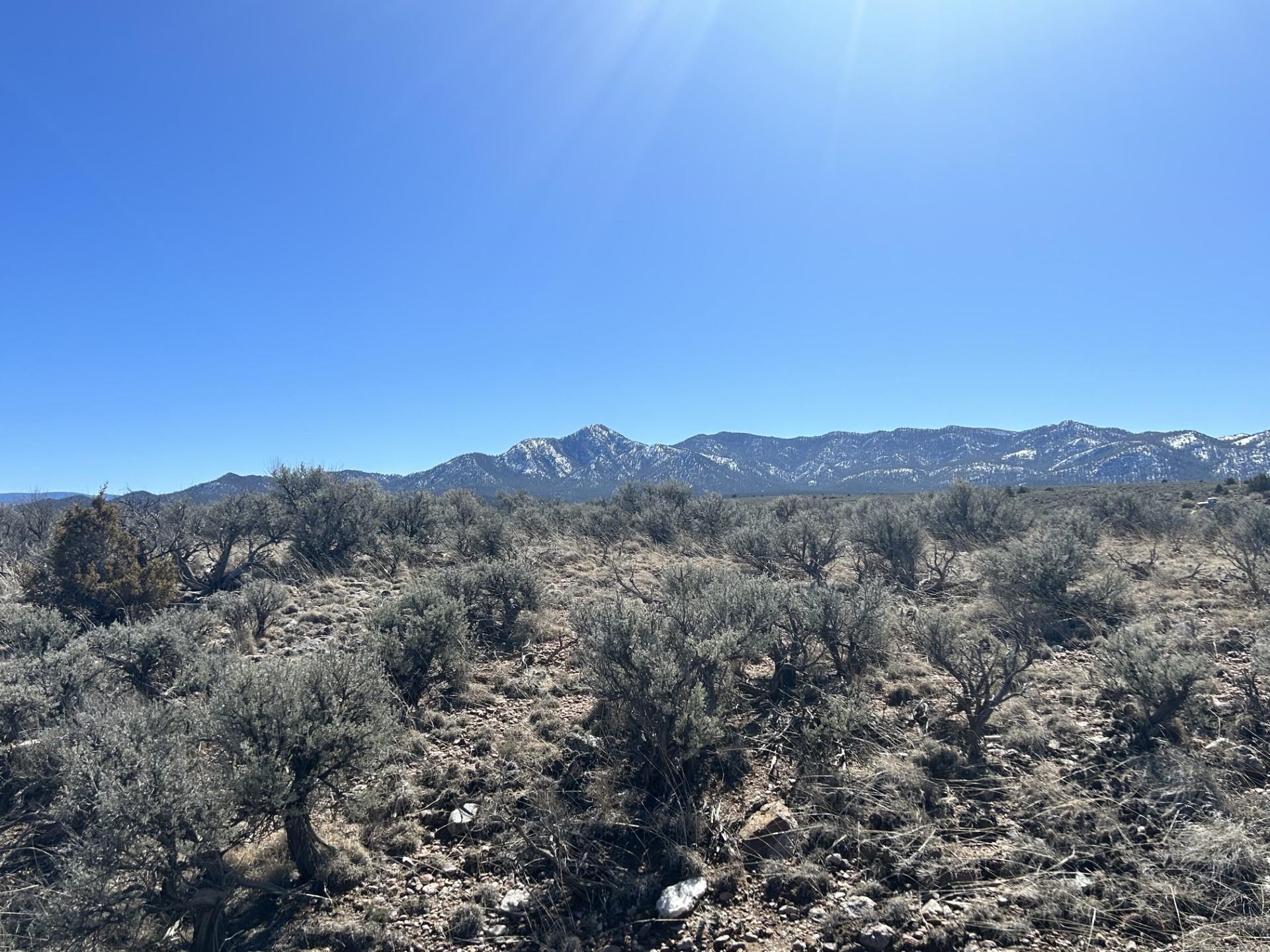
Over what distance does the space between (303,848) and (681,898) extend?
3.04m

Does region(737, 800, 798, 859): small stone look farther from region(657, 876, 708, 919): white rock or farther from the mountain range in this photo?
the mountain range

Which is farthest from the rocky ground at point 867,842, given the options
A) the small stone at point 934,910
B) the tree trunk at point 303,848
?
the tree trunk at point 303,848

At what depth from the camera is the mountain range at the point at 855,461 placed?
347 feet

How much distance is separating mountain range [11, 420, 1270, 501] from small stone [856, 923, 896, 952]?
90.5 m

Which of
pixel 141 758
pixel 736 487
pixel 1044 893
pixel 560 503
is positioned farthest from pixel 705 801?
pixel 736 487

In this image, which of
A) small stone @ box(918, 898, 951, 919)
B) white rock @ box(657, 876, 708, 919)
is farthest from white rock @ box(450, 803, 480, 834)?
small stone @ box(918, 898, 951, 919)

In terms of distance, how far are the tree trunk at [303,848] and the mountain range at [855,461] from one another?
89963 millimetres

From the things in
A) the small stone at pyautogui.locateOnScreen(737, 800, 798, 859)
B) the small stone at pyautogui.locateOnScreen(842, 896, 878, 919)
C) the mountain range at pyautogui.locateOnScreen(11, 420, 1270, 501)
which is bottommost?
the small stone at pyautogui.locateOnScreen(842, 896, 878, 919)

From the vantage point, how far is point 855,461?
6417 inches

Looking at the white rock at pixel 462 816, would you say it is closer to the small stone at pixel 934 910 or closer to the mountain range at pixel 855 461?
the small stone at pixel 934 910

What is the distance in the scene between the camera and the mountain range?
105625 mm

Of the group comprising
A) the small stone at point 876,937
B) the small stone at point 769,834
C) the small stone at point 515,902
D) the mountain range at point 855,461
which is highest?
the mountain range at point 855,461

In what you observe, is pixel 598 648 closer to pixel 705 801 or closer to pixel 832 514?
pixel 705 801

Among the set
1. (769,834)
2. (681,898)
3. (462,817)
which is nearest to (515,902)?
(462,817)
